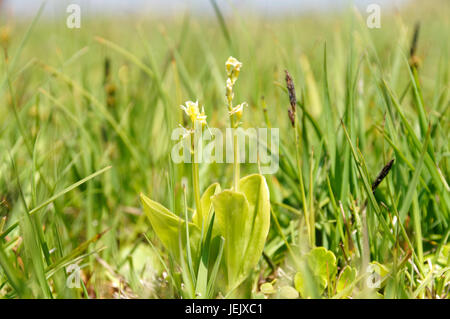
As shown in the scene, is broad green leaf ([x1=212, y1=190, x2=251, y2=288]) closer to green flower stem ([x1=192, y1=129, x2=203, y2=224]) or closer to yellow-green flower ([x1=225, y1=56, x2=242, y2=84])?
green flower stem ([x1=192, y1=129, x2=203, y2=224])

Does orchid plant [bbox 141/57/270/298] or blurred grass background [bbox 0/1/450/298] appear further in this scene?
blurred grass background [bbox 0/1/450/298]

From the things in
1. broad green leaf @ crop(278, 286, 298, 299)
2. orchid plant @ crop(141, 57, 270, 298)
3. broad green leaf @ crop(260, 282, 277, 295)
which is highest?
orchid plant @ crop(141, 57, 270, 298)

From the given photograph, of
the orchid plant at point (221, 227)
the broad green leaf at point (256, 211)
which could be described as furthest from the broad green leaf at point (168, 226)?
the broad green leaf at point (256, 211)

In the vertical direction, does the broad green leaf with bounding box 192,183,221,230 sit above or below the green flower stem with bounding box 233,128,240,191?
below

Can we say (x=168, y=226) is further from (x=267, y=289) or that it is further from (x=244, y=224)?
(x=267, y=289)

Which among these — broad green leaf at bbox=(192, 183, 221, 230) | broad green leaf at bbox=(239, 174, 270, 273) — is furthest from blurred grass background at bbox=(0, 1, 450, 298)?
broad green leaf at bbox=(239, 174, 270, 273)

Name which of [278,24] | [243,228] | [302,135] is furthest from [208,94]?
[278,24]

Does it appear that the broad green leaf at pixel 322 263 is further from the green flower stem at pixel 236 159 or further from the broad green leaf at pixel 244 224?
the green flower stem at pixel 236 159
